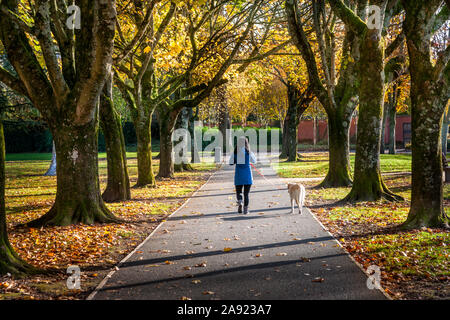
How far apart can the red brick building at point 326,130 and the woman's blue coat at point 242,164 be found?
44.6 meters

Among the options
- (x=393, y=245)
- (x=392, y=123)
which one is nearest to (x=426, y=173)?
(x=393, y=245)

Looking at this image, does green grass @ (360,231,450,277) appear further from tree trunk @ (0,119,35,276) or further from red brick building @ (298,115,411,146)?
red brick building @ (298,115,411,146)

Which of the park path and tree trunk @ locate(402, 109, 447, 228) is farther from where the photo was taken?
tree trunk @ locate(402, 109, 447, 228)

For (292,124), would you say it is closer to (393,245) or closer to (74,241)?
(393,245)

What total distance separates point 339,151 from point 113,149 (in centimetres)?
788

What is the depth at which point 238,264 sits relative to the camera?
605 cm

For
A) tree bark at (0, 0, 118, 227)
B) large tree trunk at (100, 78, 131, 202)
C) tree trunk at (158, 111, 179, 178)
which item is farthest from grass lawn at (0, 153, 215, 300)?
tree trunk at (158, 111, 179, 178)

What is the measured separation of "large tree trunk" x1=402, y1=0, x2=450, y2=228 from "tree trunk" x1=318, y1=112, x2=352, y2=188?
24.1 feet

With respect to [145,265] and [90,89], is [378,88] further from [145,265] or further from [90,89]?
[145,265]

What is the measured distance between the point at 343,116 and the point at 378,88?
399 cm

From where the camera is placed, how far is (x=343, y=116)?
1529cm

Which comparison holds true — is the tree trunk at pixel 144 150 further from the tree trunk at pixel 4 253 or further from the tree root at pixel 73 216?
the tree trunk at pixel 4 253

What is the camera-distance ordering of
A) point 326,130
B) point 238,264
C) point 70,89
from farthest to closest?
point 326,130 < point 70,89 < point 238,264

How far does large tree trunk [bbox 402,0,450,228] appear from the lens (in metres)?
7.75
